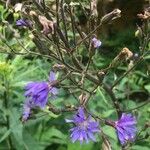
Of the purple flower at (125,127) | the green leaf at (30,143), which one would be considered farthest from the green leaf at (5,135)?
the purple flower at (125,127)

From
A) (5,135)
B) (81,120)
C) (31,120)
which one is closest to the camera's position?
(81,120)

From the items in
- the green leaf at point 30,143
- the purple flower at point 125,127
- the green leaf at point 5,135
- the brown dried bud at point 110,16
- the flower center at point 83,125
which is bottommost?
the green leaf at point 30,143

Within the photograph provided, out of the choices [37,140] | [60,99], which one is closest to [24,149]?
[37,140]

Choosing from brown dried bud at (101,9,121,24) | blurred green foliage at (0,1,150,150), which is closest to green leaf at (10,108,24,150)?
blurred green foliage at (0,1,150,150)

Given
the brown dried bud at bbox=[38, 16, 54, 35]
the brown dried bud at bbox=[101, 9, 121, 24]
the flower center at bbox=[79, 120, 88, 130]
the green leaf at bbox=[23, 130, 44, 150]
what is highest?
the brown dried bud at bbox=[38, 16, 54, 35]

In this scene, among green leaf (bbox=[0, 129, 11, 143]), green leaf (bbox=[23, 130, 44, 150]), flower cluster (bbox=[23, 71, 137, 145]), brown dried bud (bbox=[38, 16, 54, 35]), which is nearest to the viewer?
brown dried bud (bbox=[38, 16, 54, 35])

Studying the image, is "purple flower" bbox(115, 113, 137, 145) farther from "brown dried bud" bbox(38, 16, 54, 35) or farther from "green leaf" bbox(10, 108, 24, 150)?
"green leaf" bbox(10, 108, 24, 150)

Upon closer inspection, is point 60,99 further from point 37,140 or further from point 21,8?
point 21,8

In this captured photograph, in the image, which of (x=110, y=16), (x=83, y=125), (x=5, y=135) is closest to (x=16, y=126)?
(x=5, y=135)

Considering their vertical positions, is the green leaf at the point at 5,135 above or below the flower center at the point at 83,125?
below

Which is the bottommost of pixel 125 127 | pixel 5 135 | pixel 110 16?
pixel 5 135

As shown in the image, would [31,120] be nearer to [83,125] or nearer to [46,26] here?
[83,125]

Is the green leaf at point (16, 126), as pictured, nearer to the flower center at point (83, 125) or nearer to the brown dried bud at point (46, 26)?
the flower center at point (83, 125)
